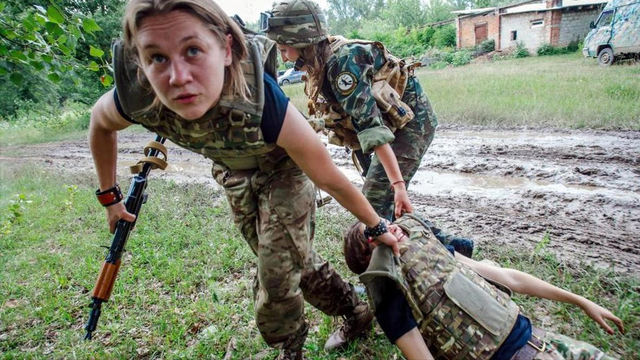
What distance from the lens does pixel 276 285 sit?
A: 1965 millimetres

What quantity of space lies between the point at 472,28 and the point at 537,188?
Result: 24212mm

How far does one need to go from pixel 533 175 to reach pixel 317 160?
4.21m

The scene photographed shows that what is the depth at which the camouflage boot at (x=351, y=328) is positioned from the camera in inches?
96.9

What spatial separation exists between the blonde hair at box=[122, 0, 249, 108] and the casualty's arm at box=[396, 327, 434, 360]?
116 cm

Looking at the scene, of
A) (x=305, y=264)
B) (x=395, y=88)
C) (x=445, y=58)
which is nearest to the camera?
(x=305, y=264)

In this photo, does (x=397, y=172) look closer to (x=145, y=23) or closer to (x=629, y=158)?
(x=145, y=23)

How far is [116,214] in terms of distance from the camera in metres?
2.18

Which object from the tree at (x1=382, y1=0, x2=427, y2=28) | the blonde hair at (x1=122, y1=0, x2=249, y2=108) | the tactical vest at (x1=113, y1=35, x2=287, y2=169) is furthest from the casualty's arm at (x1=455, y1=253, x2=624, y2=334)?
the tree at (x1=382, y1=0, x2=427, y2=28)

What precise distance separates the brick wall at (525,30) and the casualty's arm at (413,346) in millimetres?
25066

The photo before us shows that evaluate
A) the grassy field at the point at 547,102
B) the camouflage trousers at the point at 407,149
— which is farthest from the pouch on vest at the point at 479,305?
the grassy field at the point at 547,102

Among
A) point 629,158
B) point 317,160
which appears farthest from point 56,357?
point 629,158

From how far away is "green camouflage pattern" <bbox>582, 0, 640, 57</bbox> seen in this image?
13.2m

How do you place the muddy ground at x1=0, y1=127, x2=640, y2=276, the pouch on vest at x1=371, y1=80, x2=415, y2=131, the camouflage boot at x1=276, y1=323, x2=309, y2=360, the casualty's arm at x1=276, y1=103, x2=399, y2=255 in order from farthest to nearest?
the muddy ground at x1=0, y1=127, x2=640, y2=276, the pouch on vest at x1=371, y1=80, x2=415, y2=131, the camouflage boot at x1=276, y1=323, x2=309, y2=360, the casualty's arm at x1=276, y1=103, x2=399, y2=255

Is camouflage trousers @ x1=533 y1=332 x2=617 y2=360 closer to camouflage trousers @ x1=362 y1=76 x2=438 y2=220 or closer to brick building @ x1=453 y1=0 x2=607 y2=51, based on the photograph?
camouflage trousers @ x1=362 y1=76 x2=438 y2=220
